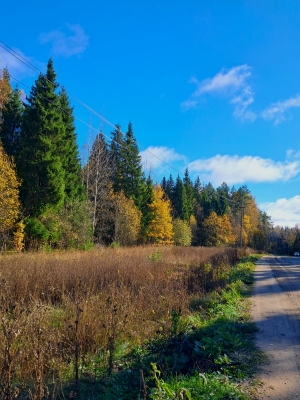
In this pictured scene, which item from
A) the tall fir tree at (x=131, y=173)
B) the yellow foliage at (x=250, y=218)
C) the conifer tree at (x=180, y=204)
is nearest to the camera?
the tall fir tree at (x=131, y=173)

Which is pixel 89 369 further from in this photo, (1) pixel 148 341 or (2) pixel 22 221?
(2) pixel 22 221

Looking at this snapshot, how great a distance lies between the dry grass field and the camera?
327cm

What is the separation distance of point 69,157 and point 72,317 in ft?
78.7

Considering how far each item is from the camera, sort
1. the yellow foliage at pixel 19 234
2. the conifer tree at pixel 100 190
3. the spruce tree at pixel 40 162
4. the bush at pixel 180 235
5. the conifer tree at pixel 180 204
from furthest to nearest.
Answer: the conifer tree at pixel 180 204
the bush at pixel 180 235
the conifer tree at pixel 100 190
the spruce tree at pixel 40 162
the yellow foliage at pixel 19 234

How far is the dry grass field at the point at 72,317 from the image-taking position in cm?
327

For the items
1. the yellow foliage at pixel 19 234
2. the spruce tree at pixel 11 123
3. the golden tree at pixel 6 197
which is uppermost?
the spruce tree at pixel 11 123

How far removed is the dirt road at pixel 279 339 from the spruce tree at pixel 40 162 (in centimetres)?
1746

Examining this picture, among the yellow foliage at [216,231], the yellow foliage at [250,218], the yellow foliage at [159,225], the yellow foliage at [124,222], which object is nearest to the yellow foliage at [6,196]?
the yellow foliage at [124,222]

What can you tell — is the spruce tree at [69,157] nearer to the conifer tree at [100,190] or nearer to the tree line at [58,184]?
the tree line at [58,184]

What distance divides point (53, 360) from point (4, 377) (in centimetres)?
94

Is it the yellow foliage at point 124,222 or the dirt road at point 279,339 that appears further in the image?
the yellow foliage at point 124,222

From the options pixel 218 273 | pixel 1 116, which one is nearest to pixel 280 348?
pixel 218 273

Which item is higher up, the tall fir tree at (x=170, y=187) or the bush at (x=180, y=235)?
the tall fir tree at (x=170, y=187)

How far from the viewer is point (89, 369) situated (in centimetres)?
407
